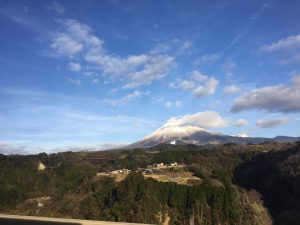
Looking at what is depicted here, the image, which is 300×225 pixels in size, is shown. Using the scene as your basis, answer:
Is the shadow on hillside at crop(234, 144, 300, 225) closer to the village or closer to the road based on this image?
the village

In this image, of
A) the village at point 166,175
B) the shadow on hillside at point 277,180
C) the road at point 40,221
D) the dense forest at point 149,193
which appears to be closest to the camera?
the road at point 40,221

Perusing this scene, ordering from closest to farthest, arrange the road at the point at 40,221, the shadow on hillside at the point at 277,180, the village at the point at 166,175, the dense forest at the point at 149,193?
the road at the point at 40,221 → the dense forest at the point at 149,193 → the shadow on hillside at the point at 277,180 → the village at the point at 166,175

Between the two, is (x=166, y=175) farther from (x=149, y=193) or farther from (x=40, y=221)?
(x=40, y=221)

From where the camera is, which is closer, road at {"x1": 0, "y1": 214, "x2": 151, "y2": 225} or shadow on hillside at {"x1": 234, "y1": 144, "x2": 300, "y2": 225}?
road at {"x1": 0, "y1": 214, "x2": 151, "y2": 225}

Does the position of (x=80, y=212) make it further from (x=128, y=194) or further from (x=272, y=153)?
(x=272, y=153)

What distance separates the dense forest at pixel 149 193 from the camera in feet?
149

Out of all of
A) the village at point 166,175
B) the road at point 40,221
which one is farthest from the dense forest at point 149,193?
the road at point 40,221

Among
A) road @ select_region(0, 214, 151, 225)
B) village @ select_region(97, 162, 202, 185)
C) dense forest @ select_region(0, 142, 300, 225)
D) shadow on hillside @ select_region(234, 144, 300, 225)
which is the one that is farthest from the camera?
village @ select_region(97, 162, 202, 185)

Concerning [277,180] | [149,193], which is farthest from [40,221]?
[277,180]

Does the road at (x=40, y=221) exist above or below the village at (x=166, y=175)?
below

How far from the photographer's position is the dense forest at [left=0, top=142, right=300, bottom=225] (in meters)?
45.4

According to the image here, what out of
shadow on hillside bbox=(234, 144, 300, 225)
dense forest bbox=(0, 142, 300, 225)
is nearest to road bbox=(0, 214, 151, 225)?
dense forest bbox=(0, 142, 300, 225)

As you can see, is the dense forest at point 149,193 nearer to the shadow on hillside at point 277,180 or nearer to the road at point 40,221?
the shadow on hillside at point 277,180

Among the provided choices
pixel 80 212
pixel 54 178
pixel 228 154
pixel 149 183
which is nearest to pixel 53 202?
pixel 80 212
